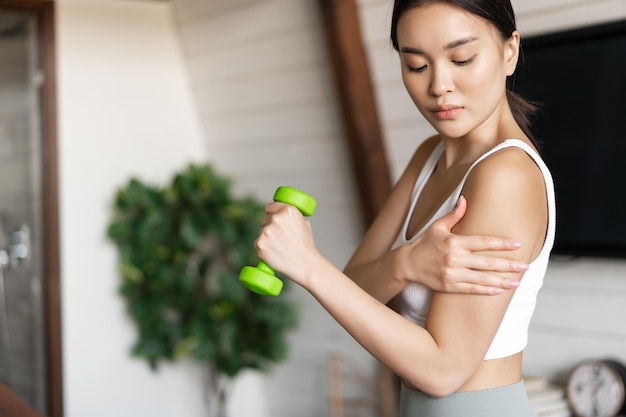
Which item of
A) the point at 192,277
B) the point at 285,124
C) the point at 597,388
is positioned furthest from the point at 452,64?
the point at 192,277

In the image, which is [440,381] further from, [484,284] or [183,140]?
[183,140]

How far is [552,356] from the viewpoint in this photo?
2.95 metres

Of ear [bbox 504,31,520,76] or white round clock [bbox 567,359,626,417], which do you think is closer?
ear [bbox 504,31,520,76]

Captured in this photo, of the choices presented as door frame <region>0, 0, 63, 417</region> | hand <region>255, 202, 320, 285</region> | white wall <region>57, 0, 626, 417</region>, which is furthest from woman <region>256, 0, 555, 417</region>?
door frame <region>0, 0, 63, 417</region>

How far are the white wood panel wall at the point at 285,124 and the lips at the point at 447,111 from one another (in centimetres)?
219

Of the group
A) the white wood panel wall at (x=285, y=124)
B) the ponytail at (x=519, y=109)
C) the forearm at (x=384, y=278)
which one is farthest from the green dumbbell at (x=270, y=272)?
the white wood panel wall at (x=285, y=124)

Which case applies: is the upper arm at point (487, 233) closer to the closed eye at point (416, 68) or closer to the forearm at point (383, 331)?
the forearm at point (383, 331)

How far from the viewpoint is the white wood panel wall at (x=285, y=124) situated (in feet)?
11.7

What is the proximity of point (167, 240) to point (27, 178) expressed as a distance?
695mm

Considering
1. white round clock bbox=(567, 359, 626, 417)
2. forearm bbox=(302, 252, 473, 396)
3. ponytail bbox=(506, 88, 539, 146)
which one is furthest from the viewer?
white round clock bbox=(567, 359, 626, 417)

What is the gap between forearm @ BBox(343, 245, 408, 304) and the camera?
129 centimetres

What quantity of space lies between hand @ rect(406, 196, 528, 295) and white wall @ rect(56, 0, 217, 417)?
296 centimetres

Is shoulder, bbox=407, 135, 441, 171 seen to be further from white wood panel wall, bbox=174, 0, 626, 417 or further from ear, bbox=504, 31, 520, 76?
white wood panel wall, bbox=174, 0, 626, 417

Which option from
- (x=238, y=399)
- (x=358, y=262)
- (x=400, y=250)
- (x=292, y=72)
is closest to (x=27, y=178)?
(x=292, y=72)
